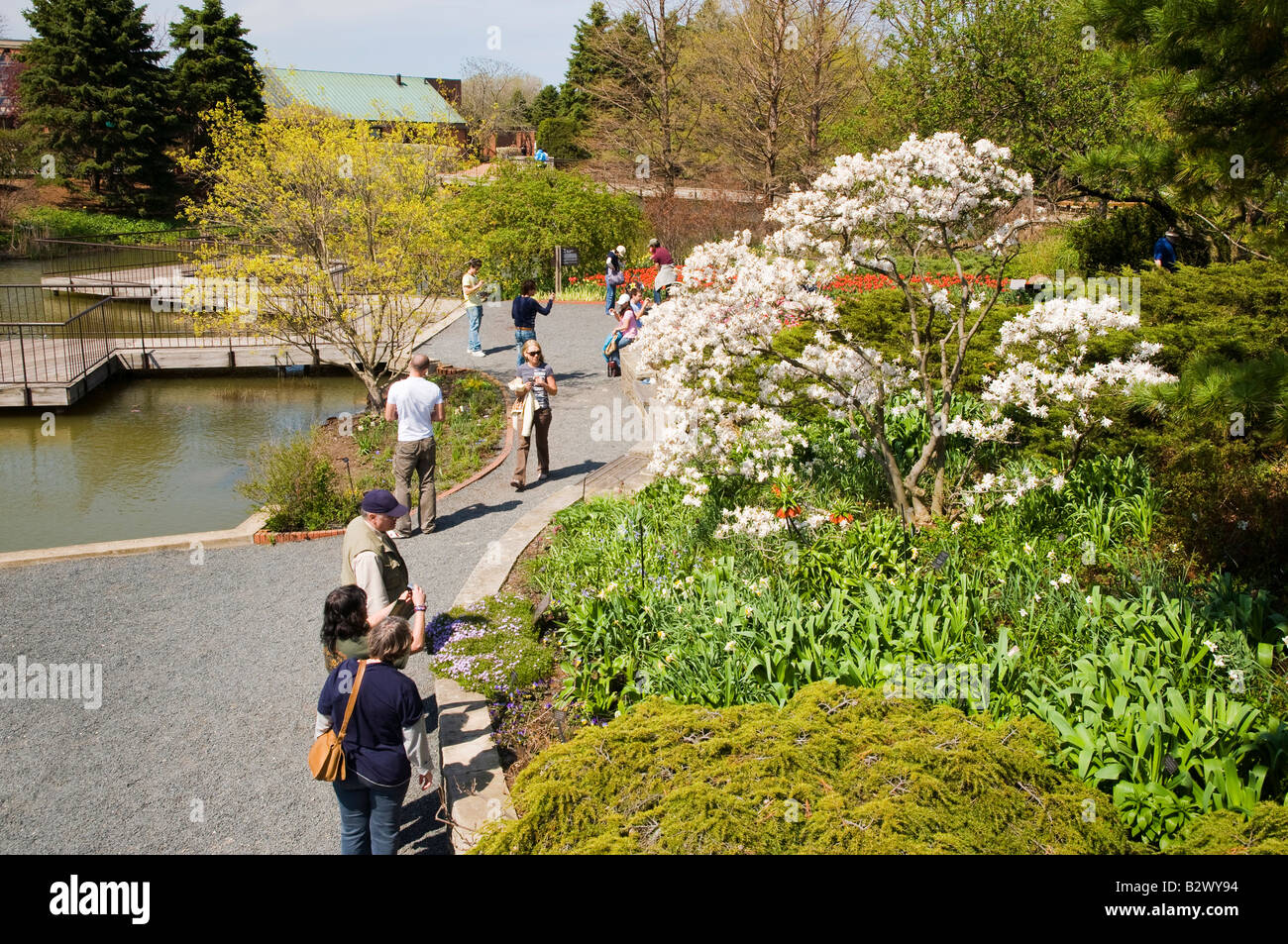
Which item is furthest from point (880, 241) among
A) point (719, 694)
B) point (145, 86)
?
point (145, 86)

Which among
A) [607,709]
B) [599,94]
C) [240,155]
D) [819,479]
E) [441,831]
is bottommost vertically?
[441,831]

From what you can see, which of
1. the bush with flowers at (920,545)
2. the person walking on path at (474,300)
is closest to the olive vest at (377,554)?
the bush with flowers at (920,545)

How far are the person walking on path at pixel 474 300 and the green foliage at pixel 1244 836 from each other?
1425 centimetres

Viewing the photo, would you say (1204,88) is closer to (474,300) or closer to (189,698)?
A: (189,698)

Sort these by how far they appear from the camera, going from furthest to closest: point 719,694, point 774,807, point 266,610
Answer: point 266,610 < point 719,694 < point 774,807

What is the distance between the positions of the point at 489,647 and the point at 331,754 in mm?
2048

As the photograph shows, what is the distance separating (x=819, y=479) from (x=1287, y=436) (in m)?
3.88

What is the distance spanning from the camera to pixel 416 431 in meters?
9.04

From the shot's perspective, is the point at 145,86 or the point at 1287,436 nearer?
the point at 1287,436

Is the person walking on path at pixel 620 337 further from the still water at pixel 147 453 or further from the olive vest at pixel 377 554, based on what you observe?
the olive vest at pixel 377 554

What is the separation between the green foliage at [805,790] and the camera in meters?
3.19

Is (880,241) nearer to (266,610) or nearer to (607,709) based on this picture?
(607,709)

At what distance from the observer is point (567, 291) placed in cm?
2366

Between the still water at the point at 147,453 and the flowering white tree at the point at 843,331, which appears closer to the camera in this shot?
the flowering white tree at the point at 843,331
